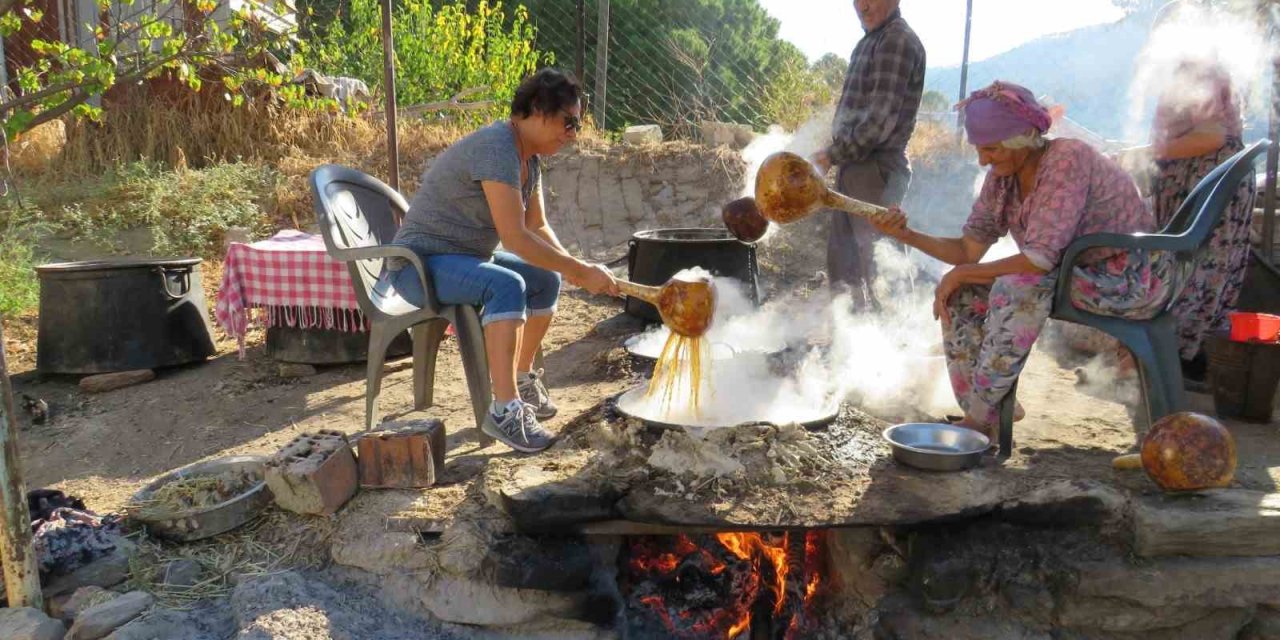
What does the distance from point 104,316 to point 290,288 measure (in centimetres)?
110

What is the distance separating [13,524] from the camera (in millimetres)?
2541

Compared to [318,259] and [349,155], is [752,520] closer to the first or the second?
[318,259]

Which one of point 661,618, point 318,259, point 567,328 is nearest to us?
point 661,618

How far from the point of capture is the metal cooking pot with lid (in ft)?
16.9

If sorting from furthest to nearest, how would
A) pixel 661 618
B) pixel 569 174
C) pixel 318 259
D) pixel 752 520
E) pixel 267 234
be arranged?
pixel 569 174 → pixel 267 234 → pixel 318 259 → pixel 661 618 → pixel 752 520

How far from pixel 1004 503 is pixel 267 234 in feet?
23.4

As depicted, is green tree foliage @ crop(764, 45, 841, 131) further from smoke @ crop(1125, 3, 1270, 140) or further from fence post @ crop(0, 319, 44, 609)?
fence post @ crop(0, 319, 44, 609)

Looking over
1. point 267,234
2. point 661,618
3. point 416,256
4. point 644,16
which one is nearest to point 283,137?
point 267,234

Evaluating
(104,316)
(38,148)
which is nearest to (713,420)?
(104,316)

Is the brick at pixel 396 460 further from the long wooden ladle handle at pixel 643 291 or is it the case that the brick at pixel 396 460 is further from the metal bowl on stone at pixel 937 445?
the metal bowl on stone at pixel 937 445

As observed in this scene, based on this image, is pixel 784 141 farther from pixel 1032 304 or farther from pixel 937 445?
pixel 937 445

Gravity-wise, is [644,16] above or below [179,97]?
above

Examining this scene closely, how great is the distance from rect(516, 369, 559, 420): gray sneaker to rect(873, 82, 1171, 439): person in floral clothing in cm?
171

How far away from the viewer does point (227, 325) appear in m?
5.37
